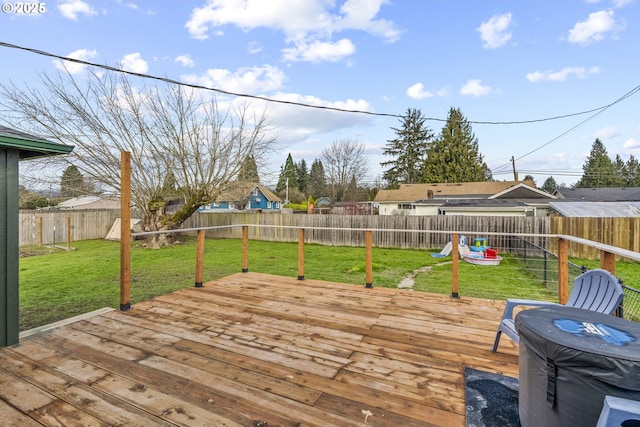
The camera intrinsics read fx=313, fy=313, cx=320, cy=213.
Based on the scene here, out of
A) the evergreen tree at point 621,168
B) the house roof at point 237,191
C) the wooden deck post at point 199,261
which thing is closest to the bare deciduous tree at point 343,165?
the house roof at point 237,191

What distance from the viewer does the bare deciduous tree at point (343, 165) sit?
29109 mm

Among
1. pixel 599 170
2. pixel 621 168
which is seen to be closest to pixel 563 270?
pixel 599 170

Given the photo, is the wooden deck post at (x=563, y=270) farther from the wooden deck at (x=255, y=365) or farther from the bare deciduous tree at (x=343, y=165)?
the bare deciduous tree at (x=343, y=165)

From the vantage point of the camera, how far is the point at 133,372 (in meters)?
1.96

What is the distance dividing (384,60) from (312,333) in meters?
8.58

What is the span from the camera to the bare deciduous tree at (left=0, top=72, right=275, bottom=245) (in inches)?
372

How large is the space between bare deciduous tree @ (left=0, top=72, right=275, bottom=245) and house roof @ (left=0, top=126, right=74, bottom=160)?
28.5ft

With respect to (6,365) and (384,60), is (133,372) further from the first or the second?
(384,60)

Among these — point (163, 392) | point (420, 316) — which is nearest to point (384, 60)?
point (420, 316)

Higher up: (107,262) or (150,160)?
(150,160)

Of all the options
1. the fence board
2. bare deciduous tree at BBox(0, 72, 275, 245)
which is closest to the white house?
the fence board

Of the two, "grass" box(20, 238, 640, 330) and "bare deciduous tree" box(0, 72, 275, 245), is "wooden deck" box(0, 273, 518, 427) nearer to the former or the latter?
"grass" box(20, 238, 640, 330)

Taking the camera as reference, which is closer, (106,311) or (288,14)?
(106,311)

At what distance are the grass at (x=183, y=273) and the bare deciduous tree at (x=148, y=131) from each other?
236 centimetres
